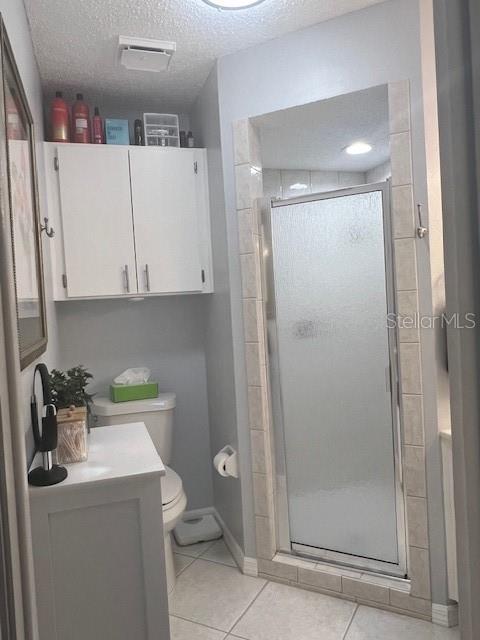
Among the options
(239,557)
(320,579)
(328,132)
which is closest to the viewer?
(320,579)

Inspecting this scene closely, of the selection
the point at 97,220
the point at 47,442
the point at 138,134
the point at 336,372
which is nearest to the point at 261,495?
the point at 336,372

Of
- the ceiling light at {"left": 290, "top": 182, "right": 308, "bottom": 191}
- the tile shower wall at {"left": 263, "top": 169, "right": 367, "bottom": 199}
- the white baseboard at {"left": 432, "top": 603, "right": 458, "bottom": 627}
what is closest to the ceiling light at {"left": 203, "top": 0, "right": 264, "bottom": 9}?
the tile shower wall at {"left": 263, "top": 169, "right": 367, "bottom": 199}

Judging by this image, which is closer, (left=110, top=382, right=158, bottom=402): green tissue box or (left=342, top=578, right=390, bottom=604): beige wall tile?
(left=342, top=578, right=390, bottom=604): beige wall tile

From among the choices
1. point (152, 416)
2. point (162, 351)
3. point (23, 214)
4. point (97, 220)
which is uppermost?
point (97, 220)

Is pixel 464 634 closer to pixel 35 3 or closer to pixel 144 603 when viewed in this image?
pixel 144 603

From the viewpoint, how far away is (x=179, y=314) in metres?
2.82

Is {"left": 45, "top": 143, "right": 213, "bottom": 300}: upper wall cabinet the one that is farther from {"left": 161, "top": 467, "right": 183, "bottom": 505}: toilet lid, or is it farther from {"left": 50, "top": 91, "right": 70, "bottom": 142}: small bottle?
{"left": 161, "top": 467, "right": 183, "bottom": 505}: toilet lid

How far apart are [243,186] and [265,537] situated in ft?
5.41

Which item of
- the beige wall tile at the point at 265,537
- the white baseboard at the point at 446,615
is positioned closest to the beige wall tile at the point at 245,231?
the beige wall tile at the point at 265,537

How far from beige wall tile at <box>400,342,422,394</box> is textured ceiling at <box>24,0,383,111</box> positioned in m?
1.38

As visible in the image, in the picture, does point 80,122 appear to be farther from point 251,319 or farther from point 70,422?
point 70,422

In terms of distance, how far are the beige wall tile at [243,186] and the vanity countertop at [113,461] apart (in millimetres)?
1113

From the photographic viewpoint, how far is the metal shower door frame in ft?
6.45

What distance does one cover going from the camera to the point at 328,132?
2652mm
